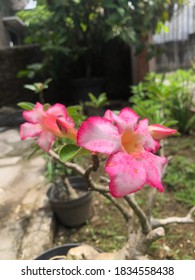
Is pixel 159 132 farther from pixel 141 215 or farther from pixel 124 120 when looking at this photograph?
pixel 141 215

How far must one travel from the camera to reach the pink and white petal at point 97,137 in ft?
0.91

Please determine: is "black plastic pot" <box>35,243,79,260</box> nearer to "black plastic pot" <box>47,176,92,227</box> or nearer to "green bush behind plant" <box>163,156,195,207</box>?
"black plastic pot" <box>47,176,92,227</box>

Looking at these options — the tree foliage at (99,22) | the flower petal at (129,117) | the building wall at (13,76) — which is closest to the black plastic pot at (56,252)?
the building wall at (13,76)

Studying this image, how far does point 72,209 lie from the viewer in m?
1.08

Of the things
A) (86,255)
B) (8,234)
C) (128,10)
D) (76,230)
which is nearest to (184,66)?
(128,10)

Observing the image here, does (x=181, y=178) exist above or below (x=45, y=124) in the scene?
below

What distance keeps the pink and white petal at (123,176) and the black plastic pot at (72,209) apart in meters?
0.83

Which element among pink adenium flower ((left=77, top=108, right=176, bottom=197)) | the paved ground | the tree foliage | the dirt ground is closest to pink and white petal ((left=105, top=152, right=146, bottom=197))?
pink adenium flower ((left=77, top=108, right=176, bottom=197))

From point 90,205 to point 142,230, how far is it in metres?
0.50

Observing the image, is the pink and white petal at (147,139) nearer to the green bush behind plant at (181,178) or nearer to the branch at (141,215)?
the branch at (141,215)

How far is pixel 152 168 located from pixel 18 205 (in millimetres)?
453

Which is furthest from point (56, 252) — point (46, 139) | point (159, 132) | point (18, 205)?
point (159, 132)

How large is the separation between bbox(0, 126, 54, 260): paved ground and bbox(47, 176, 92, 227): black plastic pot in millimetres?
70
